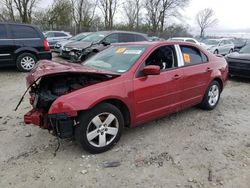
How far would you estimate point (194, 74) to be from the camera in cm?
451

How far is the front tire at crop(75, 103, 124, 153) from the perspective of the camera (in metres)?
3.19

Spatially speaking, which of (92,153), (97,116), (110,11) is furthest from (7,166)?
(110,11)

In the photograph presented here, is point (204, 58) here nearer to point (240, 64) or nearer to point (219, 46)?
point (240, 64)

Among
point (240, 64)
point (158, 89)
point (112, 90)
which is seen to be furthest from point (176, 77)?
point (240, 64)

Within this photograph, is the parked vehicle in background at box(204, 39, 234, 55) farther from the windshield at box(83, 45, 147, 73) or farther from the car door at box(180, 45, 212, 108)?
the windshield at box(83, 45, 147, 73)

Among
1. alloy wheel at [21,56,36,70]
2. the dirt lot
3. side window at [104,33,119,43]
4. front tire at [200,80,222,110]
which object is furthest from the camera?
side window at [104,33,119,43]

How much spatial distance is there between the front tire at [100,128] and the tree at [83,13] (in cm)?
3439

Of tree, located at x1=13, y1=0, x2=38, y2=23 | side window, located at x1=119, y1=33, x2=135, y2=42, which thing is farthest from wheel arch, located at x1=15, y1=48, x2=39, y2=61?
tree, located at x1=13, y1=0, x2=38, y2=23

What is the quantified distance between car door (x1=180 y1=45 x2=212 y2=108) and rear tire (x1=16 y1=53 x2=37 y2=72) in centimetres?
603

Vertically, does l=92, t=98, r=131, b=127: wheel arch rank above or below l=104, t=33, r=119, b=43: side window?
below

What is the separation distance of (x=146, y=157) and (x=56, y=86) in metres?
1.64

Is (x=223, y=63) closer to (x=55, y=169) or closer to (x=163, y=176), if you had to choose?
(x=163, y=176)

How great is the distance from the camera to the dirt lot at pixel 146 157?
2.86m

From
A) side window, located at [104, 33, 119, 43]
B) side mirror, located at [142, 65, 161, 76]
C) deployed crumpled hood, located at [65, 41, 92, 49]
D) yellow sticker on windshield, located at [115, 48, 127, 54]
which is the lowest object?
side mirror, located at [142, 65, 161, 76]
